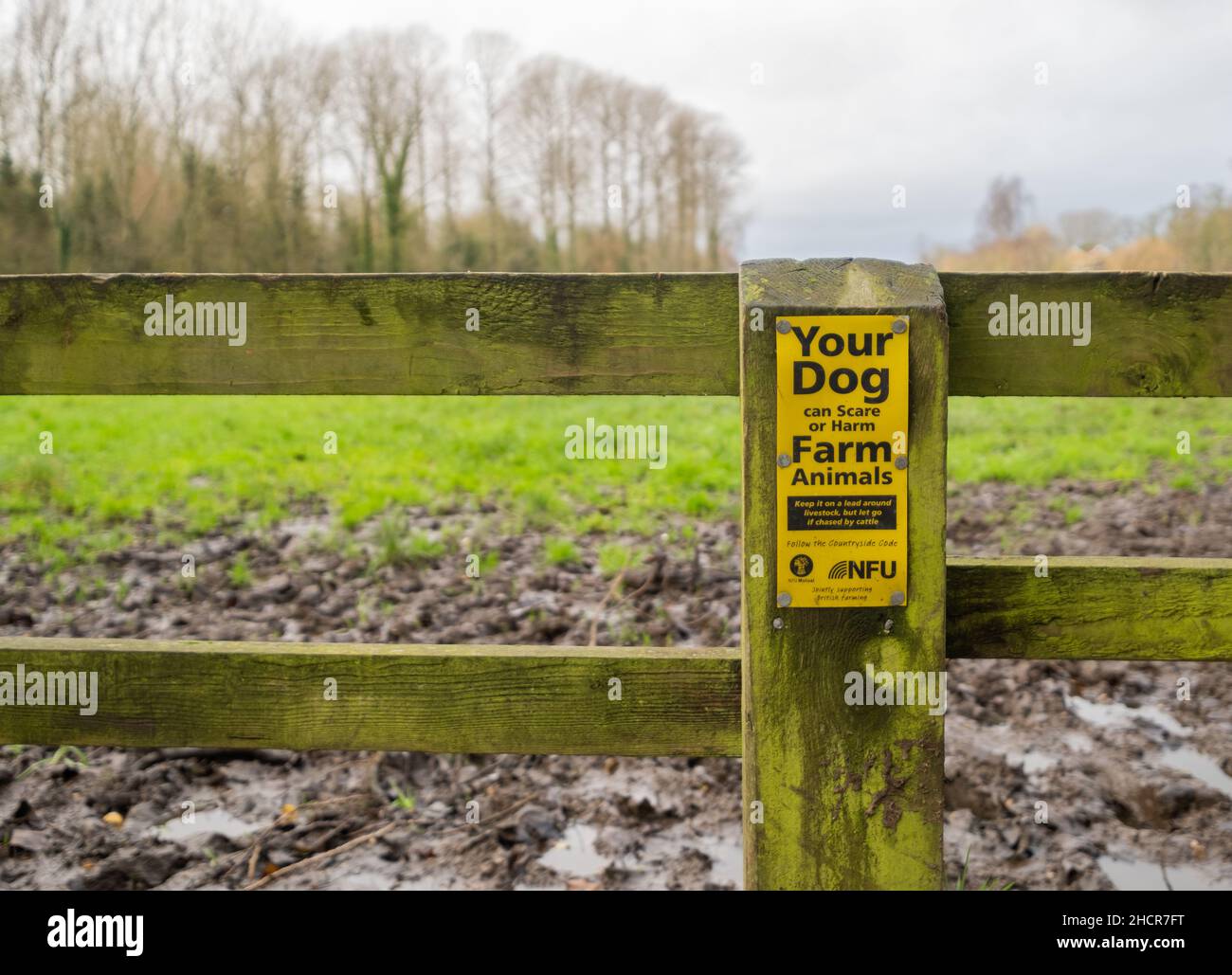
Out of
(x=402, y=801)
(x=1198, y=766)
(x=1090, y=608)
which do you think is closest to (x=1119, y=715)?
(x=1198, y=766)

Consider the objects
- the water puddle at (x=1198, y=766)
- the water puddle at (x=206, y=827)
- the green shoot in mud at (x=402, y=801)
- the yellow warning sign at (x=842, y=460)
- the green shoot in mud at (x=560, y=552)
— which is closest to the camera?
the yellow warning sign at (x=842, y=460)

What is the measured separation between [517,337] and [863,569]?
0.79 m

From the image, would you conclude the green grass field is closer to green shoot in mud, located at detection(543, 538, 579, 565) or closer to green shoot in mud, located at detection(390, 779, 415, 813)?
green shoot in mud, located at detection(543, 538, 579, 565)

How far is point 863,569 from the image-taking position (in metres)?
1.71

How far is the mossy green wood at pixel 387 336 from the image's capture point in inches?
72.2

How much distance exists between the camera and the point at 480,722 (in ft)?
6.36

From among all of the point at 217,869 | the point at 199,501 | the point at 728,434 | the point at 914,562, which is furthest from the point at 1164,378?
the point at 728,434

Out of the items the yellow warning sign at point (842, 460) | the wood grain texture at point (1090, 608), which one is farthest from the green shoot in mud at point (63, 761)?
the wood grain texture at point (1090, 608)

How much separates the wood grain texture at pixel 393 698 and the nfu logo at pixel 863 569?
1.00ft

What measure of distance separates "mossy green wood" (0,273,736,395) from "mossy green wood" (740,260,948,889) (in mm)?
178

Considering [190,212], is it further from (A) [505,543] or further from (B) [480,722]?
(B) [480,722]

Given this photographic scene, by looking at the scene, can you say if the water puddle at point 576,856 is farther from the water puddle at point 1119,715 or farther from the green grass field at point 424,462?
the green grass field at point 424,462

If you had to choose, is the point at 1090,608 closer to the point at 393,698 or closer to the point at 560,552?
the point at 393,698

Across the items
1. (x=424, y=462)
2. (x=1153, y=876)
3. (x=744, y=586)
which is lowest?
(x=1153, y=876)
